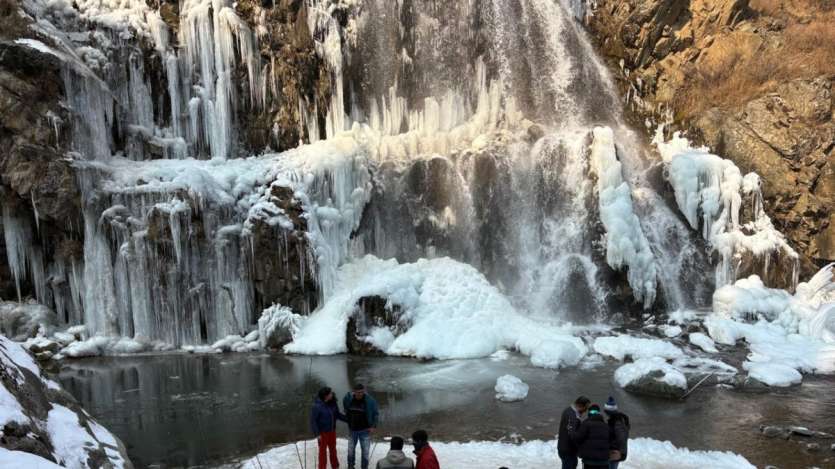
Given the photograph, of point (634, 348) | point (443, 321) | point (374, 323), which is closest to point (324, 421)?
point (374, 323)

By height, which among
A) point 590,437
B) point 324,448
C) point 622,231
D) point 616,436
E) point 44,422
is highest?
point 622,231

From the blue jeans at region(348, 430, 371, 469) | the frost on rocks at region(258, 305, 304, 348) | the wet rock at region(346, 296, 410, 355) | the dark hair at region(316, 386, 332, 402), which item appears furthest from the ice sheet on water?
the frost on rocks at region(258, 305, 304, 348)

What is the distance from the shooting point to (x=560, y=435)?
280 inches

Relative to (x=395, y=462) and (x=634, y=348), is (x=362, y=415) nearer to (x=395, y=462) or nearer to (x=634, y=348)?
(x=395, y=462)

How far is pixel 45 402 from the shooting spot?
6816 mm

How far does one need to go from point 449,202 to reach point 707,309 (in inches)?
406

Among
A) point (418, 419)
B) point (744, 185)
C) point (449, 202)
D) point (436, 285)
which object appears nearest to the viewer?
point (418, 419)

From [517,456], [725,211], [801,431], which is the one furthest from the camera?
[725,211]

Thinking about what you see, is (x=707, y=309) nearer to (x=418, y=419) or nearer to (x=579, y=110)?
(x=579, y=110)

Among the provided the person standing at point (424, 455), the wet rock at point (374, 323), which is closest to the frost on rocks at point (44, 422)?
the person standing at point (424, 455)

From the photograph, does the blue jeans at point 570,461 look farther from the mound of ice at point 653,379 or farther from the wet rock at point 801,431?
the mound of ice at point 653,379

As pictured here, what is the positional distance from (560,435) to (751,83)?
22.1 meters

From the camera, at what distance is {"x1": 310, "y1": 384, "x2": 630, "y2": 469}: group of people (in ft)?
20.7

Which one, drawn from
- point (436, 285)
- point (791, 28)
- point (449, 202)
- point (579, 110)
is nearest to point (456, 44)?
point (579, 110)
